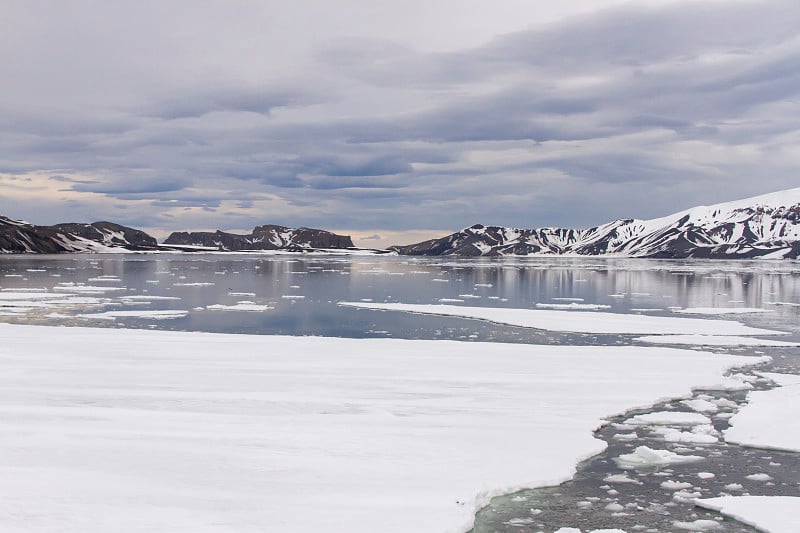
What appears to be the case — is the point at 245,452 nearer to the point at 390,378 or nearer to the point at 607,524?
the point at 607,524

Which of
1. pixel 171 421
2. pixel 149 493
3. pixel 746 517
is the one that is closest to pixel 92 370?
pixel 171 421

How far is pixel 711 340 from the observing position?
923 inches

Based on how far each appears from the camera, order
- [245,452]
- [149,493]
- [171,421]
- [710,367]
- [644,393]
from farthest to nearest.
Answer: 1. [710,367]
2. [644,393]
3. [171,421]
4. [245,452]
5. [149,493]

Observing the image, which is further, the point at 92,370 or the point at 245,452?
the point at 92,370

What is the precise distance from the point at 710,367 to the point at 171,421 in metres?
14.1

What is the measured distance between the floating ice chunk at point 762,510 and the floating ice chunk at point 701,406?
485cm

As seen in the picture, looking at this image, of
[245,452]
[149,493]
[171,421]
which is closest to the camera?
[149,493]

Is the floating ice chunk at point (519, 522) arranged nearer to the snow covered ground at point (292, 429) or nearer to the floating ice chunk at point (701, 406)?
the snow covered ground at point (292, 429)

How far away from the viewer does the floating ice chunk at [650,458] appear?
388 inches

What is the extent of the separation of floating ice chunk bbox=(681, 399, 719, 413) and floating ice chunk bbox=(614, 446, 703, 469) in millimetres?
3252

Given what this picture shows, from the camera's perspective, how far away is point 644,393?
565 inches

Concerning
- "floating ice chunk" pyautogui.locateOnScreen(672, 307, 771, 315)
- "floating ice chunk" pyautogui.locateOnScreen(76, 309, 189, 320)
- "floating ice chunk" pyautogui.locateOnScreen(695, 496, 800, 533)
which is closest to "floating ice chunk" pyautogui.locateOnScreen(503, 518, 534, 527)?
"floating ice chunk" pyautogui.locateOnScreen(695, 496, 800, 533)

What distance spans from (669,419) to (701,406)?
1.57 meters

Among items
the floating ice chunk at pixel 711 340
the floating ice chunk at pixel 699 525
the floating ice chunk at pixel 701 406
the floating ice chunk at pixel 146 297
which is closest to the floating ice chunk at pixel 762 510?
the floating ice chunk at pixel 699 525
